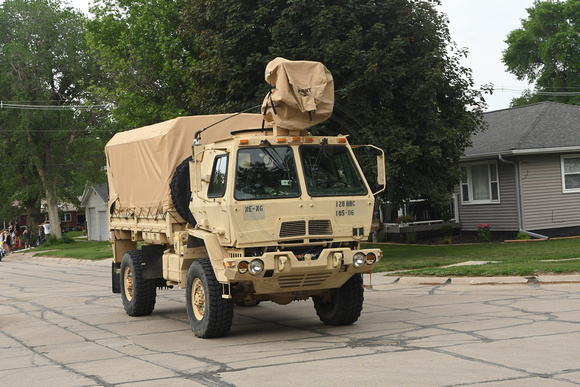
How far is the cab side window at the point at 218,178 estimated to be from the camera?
9.73m

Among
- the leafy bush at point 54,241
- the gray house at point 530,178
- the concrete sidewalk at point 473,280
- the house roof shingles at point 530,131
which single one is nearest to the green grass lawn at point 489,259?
the concrete sidewalk at point 473,280

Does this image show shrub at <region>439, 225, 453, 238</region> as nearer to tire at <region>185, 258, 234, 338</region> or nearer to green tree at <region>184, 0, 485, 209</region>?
green tree at <region>184, 0, 485, 209</region>

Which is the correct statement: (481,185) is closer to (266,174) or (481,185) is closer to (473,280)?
(473,280)

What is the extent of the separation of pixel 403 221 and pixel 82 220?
8034 cm

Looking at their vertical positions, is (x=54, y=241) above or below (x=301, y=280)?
below

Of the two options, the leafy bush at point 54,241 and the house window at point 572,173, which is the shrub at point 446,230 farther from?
the leafy bush at point 54,241

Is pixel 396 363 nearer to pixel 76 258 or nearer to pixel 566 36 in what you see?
pixel 76 258

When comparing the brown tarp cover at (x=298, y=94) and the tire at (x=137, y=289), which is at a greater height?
the brown tarp cover at (x=298, y=94)

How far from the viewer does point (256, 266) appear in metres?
9.18

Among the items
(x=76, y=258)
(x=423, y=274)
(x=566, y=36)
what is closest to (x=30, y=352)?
(x=423, y=274)

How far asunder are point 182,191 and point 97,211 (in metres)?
47.5

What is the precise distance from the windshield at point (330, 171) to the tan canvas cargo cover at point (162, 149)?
199cm

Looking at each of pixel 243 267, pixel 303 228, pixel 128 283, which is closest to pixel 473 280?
pixel 303 228

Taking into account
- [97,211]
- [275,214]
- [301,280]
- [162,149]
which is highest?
[162,149]
